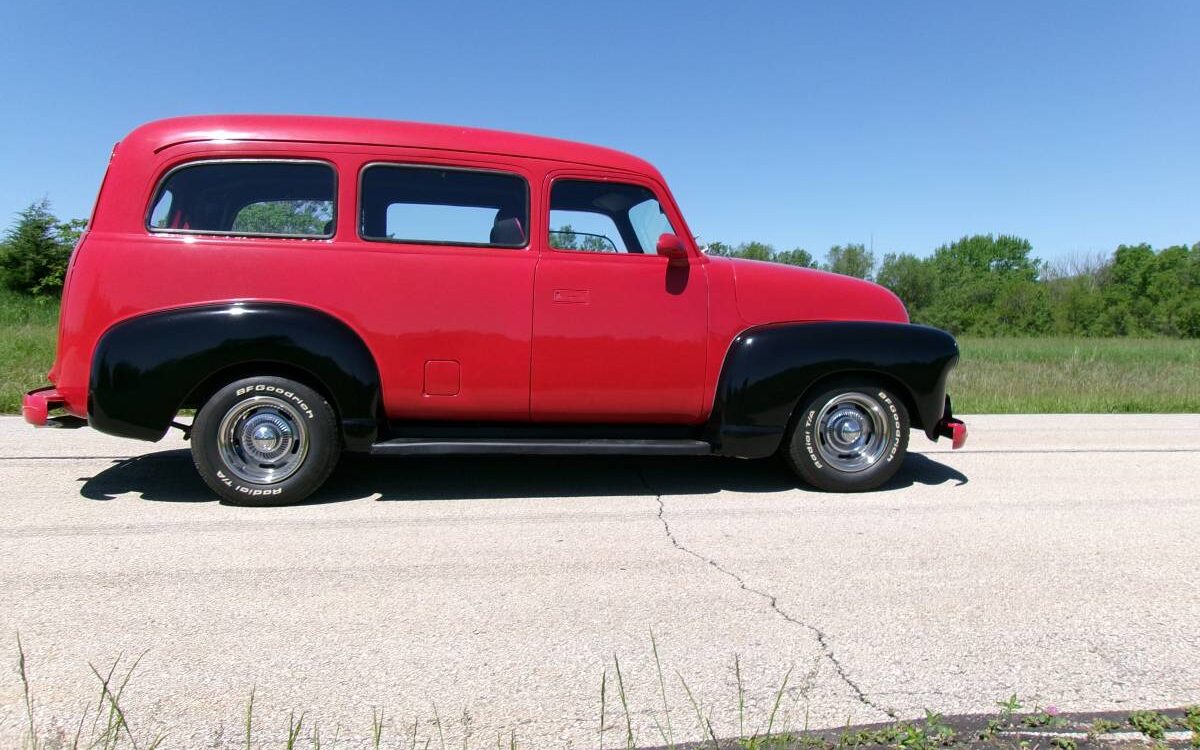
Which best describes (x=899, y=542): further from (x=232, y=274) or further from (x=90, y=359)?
(x=90, y=359)

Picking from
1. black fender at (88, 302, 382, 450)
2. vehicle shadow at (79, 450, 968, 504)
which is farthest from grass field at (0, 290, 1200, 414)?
black fender at (88, 302, 382, 450)

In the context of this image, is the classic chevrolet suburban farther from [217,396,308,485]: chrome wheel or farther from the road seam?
the road seam

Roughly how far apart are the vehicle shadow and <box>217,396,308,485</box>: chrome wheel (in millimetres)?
319

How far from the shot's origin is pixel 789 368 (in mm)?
4523

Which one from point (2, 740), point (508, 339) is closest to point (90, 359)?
point (508, 339)

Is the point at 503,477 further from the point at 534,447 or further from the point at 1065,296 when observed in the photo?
the point at 1065,296

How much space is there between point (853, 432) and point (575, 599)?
2522 millimetres

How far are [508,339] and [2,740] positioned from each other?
9.22 ft

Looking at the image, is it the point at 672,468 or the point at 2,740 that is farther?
the point at 672,468

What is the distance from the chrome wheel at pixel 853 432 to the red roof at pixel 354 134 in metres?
2.02

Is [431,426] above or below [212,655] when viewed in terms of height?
above

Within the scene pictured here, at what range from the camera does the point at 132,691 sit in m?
2.25

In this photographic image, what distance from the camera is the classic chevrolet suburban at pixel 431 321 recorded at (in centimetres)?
405

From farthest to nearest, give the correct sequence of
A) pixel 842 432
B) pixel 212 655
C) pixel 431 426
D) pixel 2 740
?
pixel 842 432
pixel 431 426
pixel 212 655
pixel 2 740
